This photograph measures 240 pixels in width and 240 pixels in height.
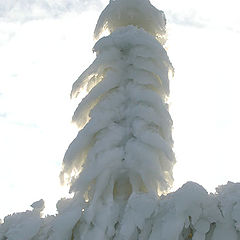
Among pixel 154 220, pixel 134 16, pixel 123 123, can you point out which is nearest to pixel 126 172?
pixel 123 123

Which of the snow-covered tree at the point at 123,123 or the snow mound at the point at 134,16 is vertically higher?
the snow mound at the point at 134,16

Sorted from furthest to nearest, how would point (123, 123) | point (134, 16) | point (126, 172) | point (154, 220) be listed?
point (134, 16), point (123, 123), point (126, 172), point (154, 220)

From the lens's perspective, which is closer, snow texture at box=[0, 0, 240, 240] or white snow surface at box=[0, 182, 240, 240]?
white snow surface at box=[0, 182, 240, 240]

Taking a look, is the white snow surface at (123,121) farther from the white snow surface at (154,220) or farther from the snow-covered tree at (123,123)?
the white snow surface at (154,220)

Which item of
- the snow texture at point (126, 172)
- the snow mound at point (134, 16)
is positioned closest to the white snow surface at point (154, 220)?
the snow texture at point (126, 172)

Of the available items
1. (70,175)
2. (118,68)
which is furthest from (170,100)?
(70,175)

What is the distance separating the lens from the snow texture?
5.93 metres

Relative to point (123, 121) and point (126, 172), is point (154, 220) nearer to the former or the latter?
point (126, 172)

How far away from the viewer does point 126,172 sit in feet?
24.3

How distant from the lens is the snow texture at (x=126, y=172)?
593cm

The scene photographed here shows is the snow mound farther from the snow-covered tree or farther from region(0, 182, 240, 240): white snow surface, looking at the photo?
region(0, 182, 240, 240): white snow surface

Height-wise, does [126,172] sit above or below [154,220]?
above

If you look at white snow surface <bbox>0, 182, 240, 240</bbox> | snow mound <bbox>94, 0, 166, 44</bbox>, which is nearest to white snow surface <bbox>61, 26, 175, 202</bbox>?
white snow surface <bbox>0, 182, 240, 240</bbox>

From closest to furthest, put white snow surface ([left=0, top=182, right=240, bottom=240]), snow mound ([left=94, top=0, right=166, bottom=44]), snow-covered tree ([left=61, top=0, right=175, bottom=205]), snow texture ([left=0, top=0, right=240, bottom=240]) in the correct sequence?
white snow surface ([left=0, top=182, right=240, bottom=240])
snow texture ([left=0, top=0, right=240, bottom=240])
snow-covered tree ([left=61, top=0, right=175, bottom=205])
snow mound ([left=94, top=0, right=166, bottom=44])
